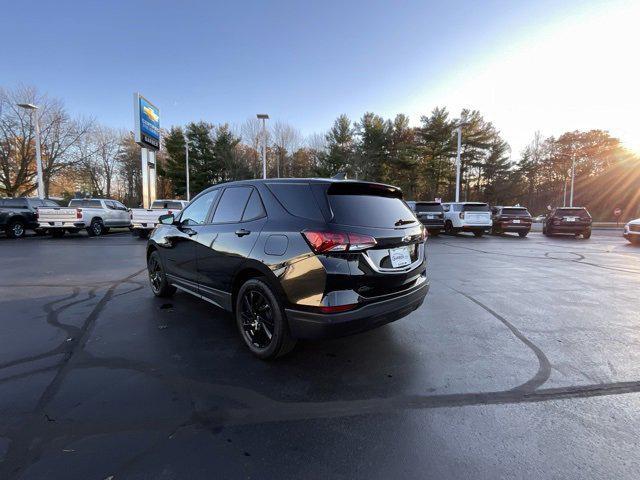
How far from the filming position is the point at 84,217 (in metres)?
15.8

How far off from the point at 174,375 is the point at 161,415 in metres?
0.60

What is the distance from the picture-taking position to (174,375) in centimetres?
304

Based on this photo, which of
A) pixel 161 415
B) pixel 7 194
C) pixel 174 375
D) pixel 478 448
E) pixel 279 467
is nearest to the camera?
pixel 279 467

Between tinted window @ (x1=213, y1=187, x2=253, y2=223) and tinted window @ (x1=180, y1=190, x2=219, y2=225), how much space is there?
28 cm

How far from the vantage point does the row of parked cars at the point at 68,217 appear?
1473 centimetres

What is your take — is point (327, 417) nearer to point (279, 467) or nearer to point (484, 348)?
point (279, 467)

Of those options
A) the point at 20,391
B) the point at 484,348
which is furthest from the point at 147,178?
the point at 484,348

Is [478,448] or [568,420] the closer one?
[478,448]

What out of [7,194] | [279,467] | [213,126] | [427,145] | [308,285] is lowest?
[279,467]

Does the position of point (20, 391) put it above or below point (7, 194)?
below

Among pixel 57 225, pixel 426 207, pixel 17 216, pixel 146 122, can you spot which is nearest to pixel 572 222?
pixel 426 207

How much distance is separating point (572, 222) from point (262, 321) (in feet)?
66.3

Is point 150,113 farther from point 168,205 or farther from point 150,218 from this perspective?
point 150,218

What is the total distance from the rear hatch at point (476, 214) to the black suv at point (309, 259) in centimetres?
→ 1471
